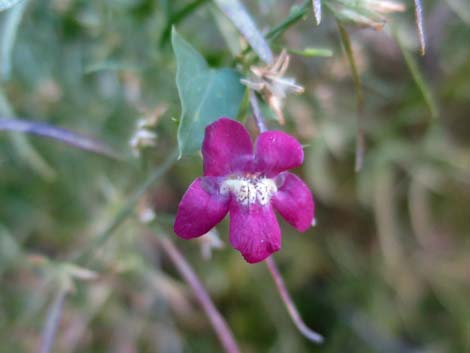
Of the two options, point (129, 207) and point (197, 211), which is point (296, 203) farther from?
point (129, 207)

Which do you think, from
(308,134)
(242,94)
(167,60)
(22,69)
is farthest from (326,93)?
(242,94)

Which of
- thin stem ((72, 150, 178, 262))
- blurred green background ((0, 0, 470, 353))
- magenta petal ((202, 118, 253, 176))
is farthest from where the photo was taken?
blurred green background ((0, 0, 470, 353))

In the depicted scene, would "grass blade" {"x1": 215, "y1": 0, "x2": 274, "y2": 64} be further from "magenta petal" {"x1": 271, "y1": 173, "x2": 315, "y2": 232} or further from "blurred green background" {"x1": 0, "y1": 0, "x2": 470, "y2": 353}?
"blurred green background" {"x1": 0, "y1": 0, "x2": 470, "y2": 353}

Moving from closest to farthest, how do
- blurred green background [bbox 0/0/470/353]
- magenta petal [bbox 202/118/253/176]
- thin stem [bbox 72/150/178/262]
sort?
1. magenta petal [bbox 202/118/253/176]
2. thin stem [bbox 72/150/178/262]
3. blurred green background [bbox 0/0/470/353]

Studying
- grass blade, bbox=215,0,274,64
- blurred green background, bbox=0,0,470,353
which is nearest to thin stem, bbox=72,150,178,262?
blurred green background, bbox=0,0,470,353

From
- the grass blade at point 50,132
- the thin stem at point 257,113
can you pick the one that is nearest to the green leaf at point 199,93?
the thin stem at point 257,113

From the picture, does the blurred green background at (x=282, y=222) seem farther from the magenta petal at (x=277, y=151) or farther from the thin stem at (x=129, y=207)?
the magenta petal at (x=277, y=151)

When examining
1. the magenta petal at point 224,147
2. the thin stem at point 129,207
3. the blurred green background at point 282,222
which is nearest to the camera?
the magenta petal at point 224,147
